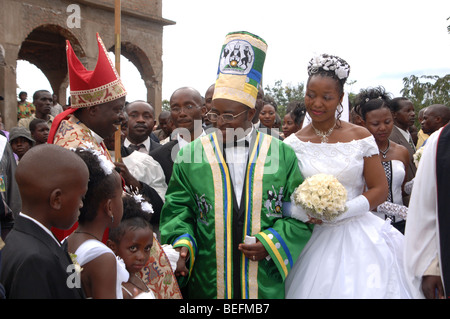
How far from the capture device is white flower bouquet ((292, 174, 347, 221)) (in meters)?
3.25

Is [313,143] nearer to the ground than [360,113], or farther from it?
nearer to the ground

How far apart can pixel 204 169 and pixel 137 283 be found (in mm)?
990

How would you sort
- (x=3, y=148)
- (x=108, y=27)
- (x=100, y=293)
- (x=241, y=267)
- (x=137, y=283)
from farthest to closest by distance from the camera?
(x=108, y=27)
(x=3, y=148)
(x=241, y=267)
(x=137, y=283)
(x=100, y=293)

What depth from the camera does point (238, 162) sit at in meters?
3.58

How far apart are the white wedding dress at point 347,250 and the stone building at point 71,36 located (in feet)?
26.0

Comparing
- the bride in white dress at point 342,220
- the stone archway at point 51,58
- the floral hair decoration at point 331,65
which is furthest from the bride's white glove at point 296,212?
the stone archway at point 51,58

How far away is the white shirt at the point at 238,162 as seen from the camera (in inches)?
138

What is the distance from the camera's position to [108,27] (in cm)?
1536

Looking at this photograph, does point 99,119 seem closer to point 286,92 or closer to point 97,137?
point 97,137

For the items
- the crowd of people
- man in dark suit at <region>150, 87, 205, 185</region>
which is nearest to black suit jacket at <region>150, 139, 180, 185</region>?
man in dark suit at <region>150, 87, 205, 185</region>

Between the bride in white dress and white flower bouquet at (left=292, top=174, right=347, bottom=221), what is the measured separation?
4.3 inches
